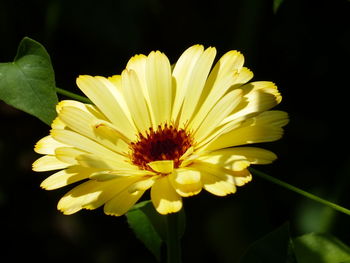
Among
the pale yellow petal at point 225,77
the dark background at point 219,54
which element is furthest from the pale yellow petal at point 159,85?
the dark background at point 219,54

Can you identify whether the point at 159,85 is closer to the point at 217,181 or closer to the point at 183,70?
the point at 183,70

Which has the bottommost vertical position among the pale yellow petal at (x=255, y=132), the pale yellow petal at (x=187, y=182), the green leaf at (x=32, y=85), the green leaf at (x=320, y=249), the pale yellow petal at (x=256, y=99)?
the green leaf at (x=320, y=249)

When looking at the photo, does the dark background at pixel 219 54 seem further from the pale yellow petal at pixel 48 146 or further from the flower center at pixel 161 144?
the pale yellow petal at pixel 48 146

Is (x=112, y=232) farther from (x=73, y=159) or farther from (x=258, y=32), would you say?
(x=73, y=159)

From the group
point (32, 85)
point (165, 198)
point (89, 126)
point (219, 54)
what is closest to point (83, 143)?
point (89, 126)

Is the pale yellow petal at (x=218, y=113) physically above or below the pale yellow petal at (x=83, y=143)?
below
